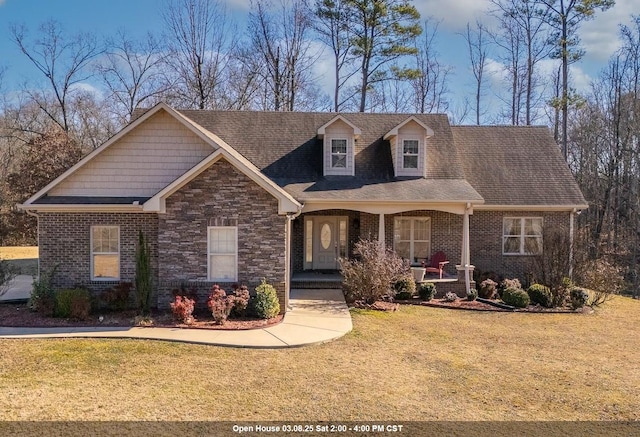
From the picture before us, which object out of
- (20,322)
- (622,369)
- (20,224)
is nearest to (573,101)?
(622,369)

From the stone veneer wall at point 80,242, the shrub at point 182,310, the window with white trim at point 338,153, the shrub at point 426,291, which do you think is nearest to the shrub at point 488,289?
the shrub at point 426,291

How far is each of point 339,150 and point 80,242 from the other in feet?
31.2

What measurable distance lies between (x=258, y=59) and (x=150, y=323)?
82.4ft

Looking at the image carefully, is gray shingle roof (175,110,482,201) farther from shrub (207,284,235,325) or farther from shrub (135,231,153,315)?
shrub (135,231,153,315)

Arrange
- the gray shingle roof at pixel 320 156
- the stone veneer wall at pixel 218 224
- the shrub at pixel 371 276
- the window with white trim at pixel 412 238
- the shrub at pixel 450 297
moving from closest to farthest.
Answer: the stone veneer wall at pixel 218 224 → the shrub at pixel 371 276 → the shrub at pixel 450 297 → the gray shingle roof at pixel 320 156 → the window with white trim at pixel 412 238

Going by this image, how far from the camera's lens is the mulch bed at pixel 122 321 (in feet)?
35.1

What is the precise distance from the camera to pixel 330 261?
17.9 meters

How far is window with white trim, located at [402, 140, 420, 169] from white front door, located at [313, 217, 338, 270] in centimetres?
349

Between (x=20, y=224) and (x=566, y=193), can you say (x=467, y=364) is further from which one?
(x=20, y=224)

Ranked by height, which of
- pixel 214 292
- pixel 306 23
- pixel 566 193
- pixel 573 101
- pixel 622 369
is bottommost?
pixel 622 369

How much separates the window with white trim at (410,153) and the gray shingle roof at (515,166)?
8.55ft

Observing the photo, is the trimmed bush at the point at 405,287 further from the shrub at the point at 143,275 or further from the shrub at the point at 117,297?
the shrub at the point at 117,297

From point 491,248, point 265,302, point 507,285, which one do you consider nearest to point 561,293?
point 507,285

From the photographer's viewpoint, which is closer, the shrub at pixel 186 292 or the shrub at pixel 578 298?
the shrub at pixel 186 292
